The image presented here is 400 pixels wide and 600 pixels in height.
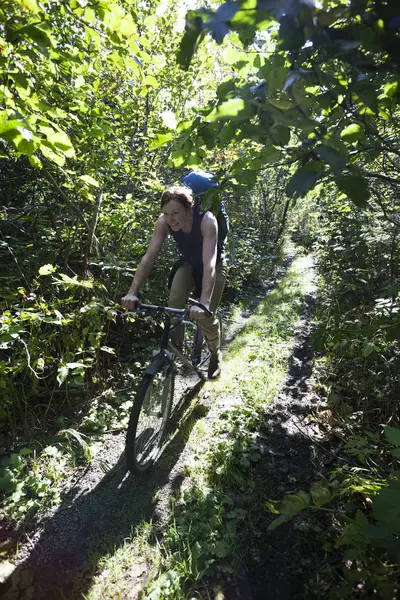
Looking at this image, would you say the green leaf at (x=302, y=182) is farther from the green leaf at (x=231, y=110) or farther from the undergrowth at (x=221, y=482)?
the undergrowth at (x=221, y=482)

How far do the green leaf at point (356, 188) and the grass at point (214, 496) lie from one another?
2.32 metres

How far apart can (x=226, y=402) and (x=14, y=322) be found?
2419 millimetres

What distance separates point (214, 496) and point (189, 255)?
92.1 inches

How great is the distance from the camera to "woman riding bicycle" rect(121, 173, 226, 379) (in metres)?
2.96

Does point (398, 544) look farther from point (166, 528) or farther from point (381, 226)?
point (381, 226)

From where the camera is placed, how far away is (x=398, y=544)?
4.10 feet

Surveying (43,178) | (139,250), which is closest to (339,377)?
(139,250)

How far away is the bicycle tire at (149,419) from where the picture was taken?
2.58 meters

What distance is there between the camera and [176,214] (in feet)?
9.89

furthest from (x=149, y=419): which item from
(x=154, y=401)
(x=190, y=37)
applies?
(x=190, y=37)

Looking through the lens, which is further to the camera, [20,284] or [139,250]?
[139,250]

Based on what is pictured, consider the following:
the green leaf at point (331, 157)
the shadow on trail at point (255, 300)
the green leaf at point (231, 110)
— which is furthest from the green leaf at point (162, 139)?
the shadow on trail at point (255, 300)

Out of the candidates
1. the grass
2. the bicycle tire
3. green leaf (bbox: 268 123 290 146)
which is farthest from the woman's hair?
the grass

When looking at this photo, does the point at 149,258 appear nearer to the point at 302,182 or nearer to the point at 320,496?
the point at 302,182
